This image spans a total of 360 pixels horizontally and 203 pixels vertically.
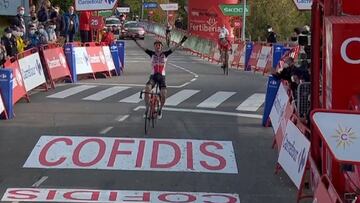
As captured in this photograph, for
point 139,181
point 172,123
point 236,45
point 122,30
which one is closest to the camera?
point 139,181

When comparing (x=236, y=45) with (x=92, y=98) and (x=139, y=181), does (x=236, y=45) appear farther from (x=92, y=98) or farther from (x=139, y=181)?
(x=139, y=181)

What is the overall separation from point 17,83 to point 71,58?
18.7 ft

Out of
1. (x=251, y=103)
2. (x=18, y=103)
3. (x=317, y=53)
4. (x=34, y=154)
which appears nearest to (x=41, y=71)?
(x=18, y=103)

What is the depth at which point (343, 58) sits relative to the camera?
258 inches

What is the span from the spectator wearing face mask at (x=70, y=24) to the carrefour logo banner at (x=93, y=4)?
1426 millimetres

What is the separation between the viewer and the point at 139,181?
33.8 ft

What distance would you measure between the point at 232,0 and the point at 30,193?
4429 centimetres

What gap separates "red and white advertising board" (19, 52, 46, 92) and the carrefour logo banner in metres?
5.42

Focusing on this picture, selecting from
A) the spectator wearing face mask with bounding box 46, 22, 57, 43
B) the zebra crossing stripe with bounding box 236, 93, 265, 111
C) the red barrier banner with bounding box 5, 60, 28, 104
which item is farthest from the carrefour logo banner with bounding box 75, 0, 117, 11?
the red barrier banner with bounding box 5, 60, 28, 104

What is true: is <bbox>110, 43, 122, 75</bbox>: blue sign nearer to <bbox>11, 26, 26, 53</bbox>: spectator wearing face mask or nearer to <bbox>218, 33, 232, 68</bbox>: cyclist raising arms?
<bbox>218, 33, 232, 68</bbox>: cyclist raising arms

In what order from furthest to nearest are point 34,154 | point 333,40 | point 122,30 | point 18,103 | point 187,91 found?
point 122,30 → point 187,91 → point 18,103 → point 34,154 → point 333,40

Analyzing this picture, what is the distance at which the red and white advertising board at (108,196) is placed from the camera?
929 cm

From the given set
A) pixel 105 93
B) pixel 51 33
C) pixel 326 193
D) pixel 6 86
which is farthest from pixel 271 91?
pixel 51 33

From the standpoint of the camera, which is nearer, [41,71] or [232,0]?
[41,71]
